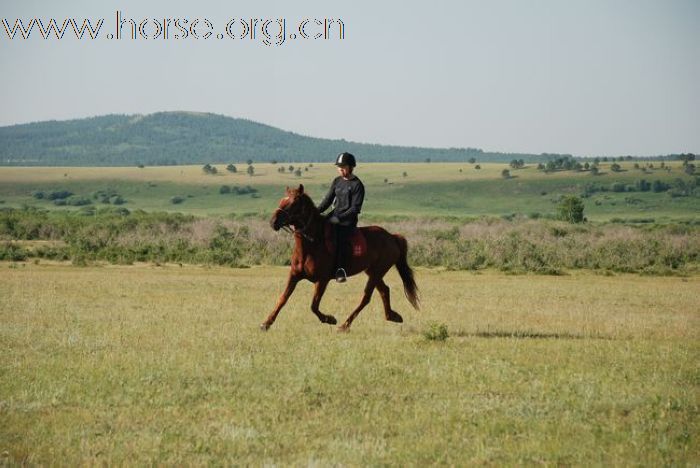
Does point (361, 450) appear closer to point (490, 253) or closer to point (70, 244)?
point (490, 253)

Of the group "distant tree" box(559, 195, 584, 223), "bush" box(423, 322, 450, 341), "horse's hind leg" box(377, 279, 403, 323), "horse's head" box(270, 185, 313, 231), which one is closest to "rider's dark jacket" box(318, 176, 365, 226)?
"horse's head" box(270, 185, 313, 231)

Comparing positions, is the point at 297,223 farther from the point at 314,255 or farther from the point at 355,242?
the point at 355,242

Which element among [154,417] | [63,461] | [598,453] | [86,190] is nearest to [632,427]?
[598,453]

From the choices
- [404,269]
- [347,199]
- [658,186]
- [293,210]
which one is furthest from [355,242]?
[658,186]

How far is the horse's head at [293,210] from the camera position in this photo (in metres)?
14.1

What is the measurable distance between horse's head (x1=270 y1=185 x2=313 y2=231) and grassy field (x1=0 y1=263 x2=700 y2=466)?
1762mm

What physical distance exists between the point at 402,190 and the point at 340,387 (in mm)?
143740

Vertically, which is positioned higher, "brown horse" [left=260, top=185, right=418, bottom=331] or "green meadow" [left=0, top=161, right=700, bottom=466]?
"brown horse" [left=260, top=185, right=418, bottom=331]

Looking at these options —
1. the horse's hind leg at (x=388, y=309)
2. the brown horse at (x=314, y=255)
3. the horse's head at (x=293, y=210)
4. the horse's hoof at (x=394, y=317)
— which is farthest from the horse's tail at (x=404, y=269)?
the horse's head at (x=293, y=210)

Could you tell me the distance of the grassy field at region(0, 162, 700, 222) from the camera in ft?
417

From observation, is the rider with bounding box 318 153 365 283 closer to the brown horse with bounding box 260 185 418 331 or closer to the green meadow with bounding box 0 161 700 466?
the brown horse with bounding box 260 185 418 331

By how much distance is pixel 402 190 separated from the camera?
15338 centimetres

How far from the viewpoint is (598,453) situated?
7.75 metres

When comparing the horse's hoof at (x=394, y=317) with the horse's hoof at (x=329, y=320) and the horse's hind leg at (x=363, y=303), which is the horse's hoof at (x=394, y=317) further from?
the horse's hoof at (x=329, y=320)
